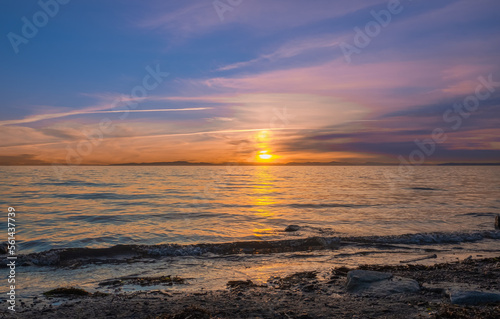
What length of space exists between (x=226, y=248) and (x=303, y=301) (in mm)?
8300

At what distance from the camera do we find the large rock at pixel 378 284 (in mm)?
7871

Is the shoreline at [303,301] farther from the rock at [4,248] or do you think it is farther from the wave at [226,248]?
the rock at [4,248]

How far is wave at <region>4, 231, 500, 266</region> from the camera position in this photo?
44.1 feet

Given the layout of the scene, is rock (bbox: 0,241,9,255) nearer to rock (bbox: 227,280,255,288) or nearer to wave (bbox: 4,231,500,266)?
wave (bbox: 4,231,500,266)

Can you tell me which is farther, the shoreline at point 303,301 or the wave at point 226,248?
the wave at point 226,248

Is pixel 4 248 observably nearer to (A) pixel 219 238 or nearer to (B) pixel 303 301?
(A) pixel 219 238

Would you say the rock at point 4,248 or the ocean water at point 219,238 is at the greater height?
the rock at point 4,248

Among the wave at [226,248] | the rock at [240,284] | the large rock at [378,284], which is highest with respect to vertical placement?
the large rock at [378,284]

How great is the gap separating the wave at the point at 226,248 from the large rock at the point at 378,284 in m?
6.43

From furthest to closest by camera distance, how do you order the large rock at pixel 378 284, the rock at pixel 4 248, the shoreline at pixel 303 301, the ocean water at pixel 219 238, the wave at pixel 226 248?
the rock at pixel 4 248
the wave at pixel 226 248
the ocean water at pixel 219 238
the large rock at pixel 378 284
the shoreline at pixel 303 301

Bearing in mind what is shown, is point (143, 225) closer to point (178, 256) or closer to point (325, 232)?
point (178, 256)

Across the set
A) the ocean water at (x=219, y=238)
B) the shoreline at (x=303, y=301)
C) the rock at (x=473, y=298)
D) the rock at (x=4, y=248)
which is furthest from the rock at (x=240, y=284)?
the rock at (x=4, y=248)

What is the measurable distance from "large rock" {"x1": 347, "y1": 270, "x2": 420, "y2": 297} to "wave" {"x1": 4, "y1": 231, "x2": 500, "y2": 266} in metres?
6.43

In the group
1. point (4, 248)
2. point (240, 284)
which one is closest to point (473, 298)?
point (240, 284)
